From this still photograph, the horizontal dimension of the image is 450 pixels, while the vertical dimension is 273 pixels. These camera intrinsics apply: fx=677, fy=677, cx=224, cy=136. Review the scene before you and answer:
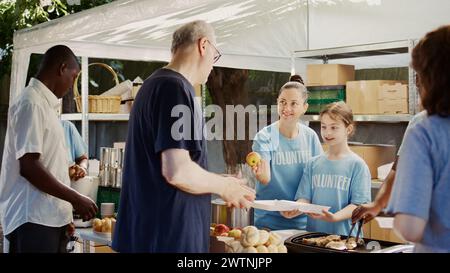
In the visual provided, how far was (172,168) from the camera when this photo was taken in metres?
2.44

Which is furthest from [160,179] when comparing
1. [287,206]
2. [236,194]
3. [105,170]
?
[105,170]

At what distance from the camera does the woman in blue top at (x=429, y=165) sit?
66.7 inches

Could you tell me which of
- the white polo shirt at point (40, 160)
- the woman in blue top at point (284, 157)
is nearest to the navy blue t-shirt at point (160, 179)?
the white polo shirt at point (40, 160)

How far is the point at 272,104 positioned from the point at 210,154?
0.85 meters

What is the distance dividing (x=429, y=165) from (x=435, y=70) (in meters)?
0.24

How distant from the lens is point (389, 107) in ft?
15.1

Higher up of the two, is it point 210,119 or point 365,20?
point 365,20

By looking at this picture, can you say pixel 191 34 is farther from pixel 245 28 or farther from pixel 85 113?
pixel 85 113

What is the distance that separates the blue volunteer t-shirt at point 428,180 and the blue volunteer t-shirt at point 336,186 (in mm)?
1716

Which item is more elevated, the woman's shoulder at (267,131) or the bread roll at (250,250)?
the woman's shoulder at (267,131)

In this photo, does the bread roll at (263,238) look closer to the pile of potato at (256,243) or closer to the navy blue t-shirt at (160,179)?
the pile of potato at (256,243)
